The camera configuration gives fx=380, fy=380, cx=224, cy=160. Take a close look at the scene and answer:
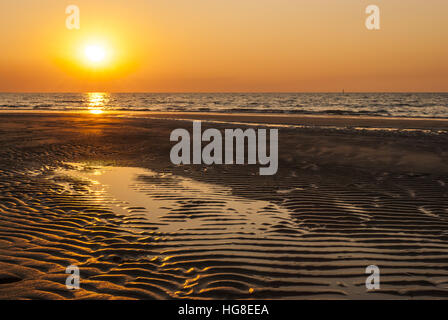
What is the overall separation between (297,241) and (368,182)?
4.76 metres

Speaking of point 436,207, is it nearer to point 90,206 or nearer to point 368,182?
point 368,182

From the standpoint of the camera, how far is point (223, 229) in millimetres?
5945

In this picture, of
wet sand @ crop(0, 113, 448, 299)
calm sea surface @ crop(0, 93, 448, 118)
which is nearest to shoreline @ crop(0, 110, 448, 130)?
calm sea surface @ crop(0, 93, 448, 118)

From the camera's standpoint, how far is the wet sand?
165 inches

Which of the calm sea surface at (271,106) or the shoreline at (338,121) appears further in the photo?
the calm sea surface at (271,106)

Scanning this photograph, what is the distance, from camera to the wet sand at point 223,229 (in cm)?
418

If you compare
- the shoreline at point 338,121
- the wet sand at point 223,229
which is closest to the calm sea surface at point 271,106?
A: the shoreline at point 338,121

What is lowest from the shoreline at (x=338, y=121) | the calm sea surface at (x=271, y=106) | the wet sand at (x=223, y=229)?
the wet sand at (x=223, y=229)

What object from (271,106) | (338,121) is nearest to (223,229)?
(338,121)

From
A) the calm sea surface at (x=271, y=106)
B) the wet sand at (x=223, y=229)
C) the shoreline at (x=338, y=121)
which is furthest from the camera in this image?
the calm sea surface at (x=271, y=106)

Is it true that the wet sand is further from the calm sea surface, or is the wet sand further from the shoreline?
the calm sea surface

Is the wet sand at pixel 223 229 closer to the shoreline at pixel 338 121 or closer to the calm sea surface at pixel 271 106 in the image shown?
the shoreline at pixel 338 121

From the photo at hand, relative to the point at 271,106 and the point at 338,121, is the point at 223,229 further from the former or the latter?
the point at 271,106

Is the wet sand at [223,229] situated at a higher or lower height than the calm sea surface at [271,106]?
lower
